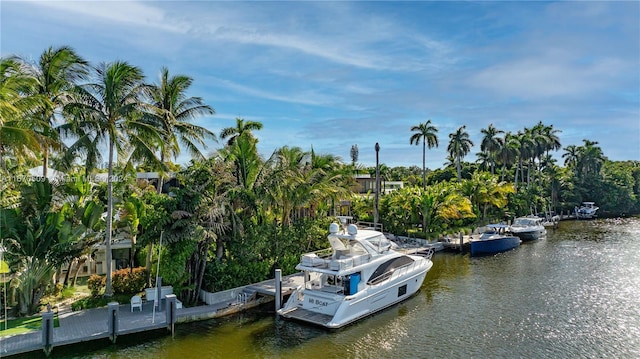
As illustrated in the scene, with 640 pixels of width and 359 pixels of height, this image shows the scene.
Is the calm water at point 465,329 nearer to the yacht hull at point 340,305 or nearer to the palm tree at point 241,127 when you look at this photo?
the yacht hull at point 340,305

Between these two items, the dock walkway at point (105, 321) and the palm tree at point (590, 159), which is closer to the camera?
the dock walkway at point (105, 321)

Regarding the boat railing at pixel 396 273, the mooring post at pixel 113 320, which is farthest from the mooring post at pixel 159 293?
the boat railing at pixel 396 273

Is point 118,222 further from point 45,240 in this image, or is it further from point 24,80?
point 24,80

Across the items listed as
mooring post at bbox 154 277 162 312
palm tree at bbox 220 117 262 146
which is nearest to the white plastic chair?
mooring post at bbox 154 277 162 312

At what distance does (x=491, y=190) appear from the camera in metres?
42.5

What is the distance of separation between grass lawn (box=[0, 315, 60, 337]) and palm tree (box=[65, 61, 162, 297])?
269 cm

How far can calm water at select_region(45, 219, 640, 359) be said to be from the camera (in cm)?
1467

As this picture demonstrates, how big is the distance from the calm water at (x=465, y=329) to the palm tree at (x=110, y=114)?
225 inches

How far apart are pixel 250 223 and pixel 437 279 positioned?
39.1 feet

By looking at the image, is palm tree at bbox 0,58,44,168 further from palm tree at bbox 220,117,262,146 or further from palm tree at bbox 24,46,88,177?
palm tree at bbox 220,117,262,146

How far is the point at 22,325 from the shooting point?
50.1ft

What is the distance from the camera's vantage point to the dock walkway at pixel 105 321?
13977 mm

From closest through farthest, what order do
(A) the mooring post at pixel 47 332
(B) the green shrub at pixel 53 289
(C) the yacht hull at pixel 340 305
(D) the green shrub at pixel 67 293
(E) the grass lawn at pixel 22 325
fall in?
(A) the mooring post at pixel 47 332 < (E) the grass lawn at pixel 22 325 < (C) the yacht hull at pixel 340 305 < (D) the green shrub at pixel 67 293 < (B) the green shrub at pixel 53 289

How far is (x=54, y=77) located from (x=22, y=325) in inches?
437
